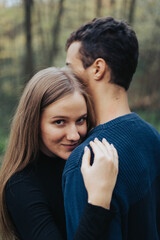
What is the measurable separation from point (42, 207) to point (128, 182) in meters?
0.55

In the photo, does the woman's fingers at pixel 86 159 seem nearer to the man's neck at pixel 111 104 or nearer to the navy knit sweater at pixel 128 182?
the navy knit sweater at pixel 128 182

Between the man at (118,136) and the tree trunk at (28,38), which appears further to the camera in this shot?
the tree trunk at (28,38)

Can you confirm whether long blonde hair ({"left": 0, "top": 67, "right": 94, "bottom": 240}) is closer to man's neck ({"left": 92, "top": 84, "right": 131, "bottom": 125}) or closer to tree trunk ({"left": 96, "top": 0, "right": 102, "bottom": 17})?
man's neck ({"left": 92, "top": 84, "right": 131, "bottom": 125})

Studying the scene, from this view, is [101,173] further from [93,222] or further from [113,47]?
[113,47]

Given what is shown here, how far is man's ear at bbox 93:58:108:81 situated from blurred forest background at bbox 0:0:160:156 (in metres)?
4.20

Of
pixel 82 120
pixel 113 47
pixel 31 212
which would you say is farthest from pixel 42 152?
pixel 113 47

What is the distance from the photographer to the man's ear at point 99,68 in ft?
5.68

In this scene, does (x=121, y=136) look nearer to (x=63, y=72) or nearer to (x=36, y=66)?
(x=63, y=72)

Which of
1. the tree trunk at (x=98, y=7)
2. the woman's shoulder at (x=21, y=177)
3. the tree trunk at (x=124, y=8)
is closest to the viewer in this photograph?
the woman's shoulder at (x=21, y=177)

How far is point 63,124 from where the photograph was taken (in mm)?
1745

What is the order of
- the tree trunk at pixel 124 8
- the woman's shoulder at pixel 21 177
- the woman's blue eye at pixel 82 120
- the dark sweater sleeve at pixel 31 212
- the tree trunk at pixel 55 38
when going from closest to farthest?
the dark sweater sleeve at pixel 31 212 < the woman's shoulder at pixel 21 177 < the woman's blue eye at pixel 82 120 < the tree trunk at pixel 55 38 < the tree trunk at pixel 124 8

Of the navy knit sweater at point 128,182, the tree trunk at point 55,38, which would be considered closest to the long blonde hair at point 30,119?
the navy knit sweater at point 128,182

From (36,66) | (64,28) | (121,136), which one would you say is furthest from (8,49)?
(121,136)

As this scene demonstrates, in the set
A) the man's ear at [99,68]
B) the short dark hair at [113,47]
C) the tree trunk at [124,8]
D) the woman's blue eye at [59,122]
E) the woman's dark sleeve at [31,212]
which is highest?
the tree trunk at [124,8]
